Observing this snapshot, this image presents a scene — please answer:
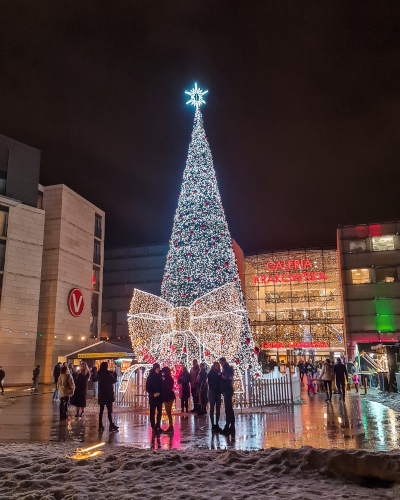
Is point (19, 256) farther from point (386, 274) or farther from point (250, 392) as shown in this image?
point (386, 274)

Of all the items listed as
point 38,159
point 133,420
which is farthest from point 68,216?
point 133,420

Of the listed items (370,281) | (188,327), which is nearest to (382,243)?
(370,281)

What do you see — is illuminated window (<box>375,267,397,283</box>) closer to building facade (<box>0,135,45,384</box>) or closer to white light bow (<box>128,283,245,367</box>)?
white light bow (<box>128,283,245,367</box>)

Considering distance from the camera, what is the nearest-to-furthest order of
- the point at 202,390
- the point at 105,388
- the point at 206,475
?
the point at 206,475
the point at 105,388
the point at 202,390

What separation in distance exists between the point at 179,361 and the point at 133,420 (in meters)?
6.40

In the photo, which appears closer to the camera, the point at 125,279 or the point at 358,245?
the point at 358,245

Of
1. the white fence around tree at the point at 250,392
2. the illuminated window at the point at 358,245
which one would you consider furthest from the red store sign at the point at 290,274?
the white fence around tree at the point at 250,392

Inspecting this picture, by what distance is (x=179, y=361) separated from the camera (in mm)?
18016

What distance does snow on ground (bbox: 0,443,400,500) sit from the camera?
4.89 metres

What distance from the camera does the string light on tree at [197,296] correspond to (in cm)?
1654

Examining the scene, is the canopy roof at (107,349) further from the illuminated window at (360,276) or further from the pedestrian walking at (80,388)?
the illuminated window at (360,276)

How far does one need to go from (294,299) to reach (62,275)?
29.6 meters

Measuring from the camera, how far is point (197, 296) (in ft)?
60.8

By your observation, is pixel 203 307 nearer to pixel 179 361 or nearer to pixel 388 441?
pixel 179 361
